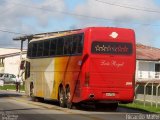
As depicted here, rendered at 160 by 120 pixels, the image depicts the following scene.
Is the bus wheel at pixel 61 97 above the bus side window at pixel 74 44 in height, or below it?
below

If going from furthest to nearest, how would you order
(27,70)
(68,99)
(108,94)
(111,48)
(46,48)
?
(27,70)
(46,48)
(68,99)
(111,48)
(108,94)

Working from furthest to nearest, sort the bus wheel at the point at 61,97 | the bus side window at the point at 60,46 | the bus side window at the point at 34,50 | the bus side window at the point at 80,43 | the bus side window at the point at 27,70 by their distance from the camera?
the bus side window at the point at 27,70, the bus side window at the point at 34,50, the bus side window at the point at 60,46, the bus wheel at the point at 61,97, the bus side window at the point at 80,43

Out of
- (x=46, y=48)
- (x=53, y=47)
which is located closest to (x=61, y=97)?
(x=53, y=47)

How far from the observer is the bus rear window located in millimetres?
22875

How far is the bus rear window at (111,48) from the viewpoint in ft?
75.0

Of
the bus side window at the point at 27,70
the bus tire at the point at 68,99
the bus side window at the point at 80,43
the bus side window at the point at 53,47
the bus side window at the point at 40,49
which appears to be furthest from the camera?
the bus side window at the point at 27,70

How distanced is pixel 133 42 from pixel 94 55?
2.09 m

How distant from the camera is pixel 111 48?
23.2 meters

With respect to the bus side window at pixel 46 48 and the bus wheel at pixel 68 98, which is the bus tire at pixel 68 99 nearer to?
the bus wheel at pixel 68 98

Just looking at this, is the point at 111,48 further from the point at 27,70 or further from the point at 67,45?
the point at 27,70

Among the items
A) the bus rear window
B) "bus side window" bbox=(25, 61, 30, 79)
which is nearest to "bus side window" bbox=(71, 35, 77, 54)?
the bus rear window

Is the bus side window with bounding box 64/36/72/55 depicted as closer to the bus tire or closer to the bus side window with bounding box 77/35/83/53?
the bus side window with bounding box 77/35/83/53

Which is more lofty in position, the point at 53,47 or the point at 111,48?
the point at 53,47

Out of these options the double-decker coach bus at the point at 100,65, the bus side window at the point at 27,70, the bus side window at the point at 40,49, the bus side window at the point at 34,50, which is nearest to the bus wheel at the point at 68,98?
the double-decker coach bus at the point at 100,65
